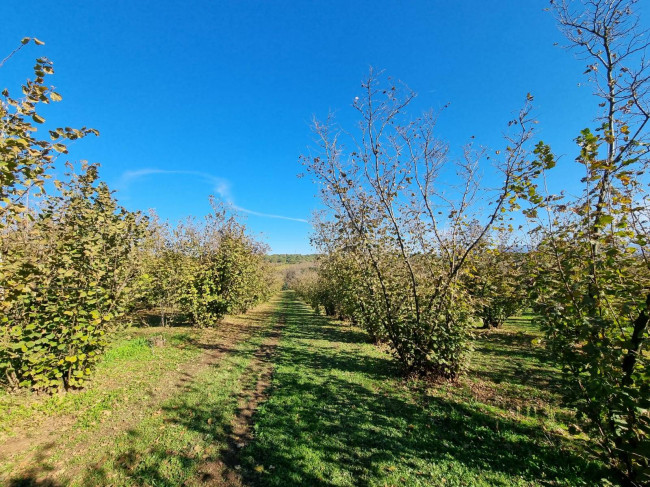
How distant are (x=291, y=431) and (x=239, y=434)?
1.02m

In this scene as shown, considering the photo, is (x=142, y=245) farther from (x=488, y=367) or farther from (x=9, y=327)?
(x=488, y=367)

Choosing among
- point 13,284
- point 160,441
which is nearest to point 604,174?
point 13,284

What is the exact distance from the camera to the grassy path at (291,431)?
4.02 meters

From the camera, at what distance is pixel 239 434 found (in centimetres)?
516

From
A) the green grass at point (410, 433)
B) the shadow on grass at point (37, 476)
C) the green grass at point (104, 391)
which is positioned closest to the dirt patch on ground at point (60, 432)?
the shadow on grass at point (37, 476)

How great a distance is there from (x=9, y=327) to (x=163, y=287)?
8198 mm

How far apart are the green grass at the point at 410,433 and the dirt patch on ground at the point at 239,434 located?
0.21 metres

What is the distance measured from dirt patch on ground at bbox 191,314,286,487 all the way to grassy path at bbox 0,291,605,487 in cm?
2

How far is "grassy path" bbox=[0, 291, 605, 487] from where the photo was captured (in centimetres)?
402

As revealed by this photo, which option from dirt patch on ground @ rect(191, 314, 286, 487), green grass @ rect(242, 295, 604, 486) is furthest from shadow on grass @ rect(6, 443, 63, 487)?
green grass @ rect(242, 295, 604, 486)

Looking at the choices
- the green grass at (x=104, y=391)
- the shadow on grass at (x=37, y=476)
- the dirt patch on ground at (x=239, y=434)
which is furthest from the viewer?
the green grass at (x=104, y=391)

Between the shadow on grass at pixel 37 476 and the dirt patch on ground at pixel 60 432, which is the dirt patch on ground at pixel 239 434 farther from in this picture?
the shadow on grass at pixel 37 476

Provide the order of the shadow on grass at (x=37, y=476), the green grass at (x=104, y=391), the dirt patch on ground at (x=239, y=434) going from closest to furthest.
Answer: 1. the shadow on grass at (x=37, y=476)
2. the dirt patch on ground at (x=239, y=434)
3. the green grass at (x=104, y=391)

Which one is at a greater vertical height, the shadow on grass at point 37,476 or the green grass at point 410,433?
the green grass at point 410,433
